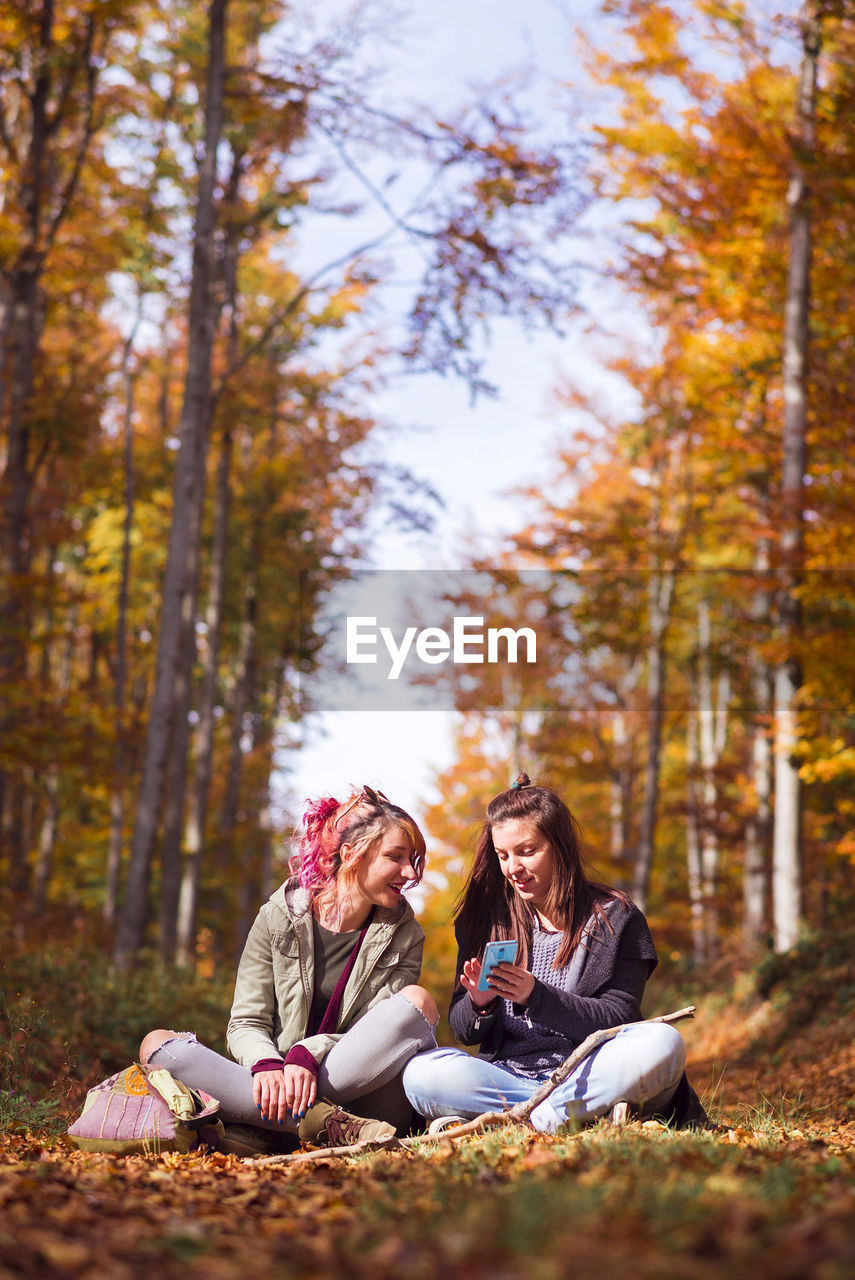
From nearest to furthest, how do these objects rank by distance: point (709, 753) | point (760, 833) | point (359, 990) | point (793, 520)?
point (359, 990) < point (793, 520) < point (760, 833) < point (709, 753)

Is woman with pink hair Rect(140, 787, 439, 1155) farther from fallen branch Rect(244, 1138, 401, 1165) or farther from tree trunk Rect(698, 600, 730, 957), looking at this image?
tree trunk Rect(698, 600, 730, 957)

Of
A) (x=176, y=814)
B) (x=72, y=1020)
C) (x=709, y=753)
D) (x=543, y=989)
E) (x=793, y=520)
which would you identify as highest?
(x=793, y=520)

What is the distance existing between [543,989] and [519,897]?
45cm

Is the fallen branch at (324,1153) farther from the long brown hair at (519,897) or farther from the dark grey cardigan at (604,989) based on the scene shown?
the long brown hair at (519,897)

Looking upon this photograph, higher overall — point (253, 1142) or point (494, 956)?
point (494, 956)

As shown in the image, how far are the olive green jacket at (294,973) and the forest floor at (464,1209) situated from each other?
0.48 meters

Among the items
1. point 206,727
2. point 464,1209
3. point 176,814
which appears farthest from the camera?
point 206,727

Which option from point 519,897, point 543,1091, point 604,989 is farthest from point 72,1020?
point 604,989

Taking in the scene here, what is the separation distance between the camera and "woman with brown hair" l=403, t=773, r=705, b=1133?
3.71m

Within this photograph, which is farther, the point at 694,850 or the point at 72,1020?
the point at 694,850

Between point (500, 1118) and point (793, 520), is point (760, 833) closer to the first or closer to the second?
point (793, 520)

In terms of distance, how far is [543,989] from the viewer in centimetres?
375

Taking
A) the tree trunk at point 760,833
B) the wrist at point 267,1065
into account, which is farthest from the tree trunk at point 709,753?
the wrist at point 267,1065

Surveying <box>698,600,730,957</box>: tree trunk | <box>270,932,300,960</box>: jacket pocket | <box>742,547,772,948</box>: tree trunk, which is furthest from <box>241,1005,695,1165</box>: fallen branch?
<box>698,600,730,957</box>: tree trunk
